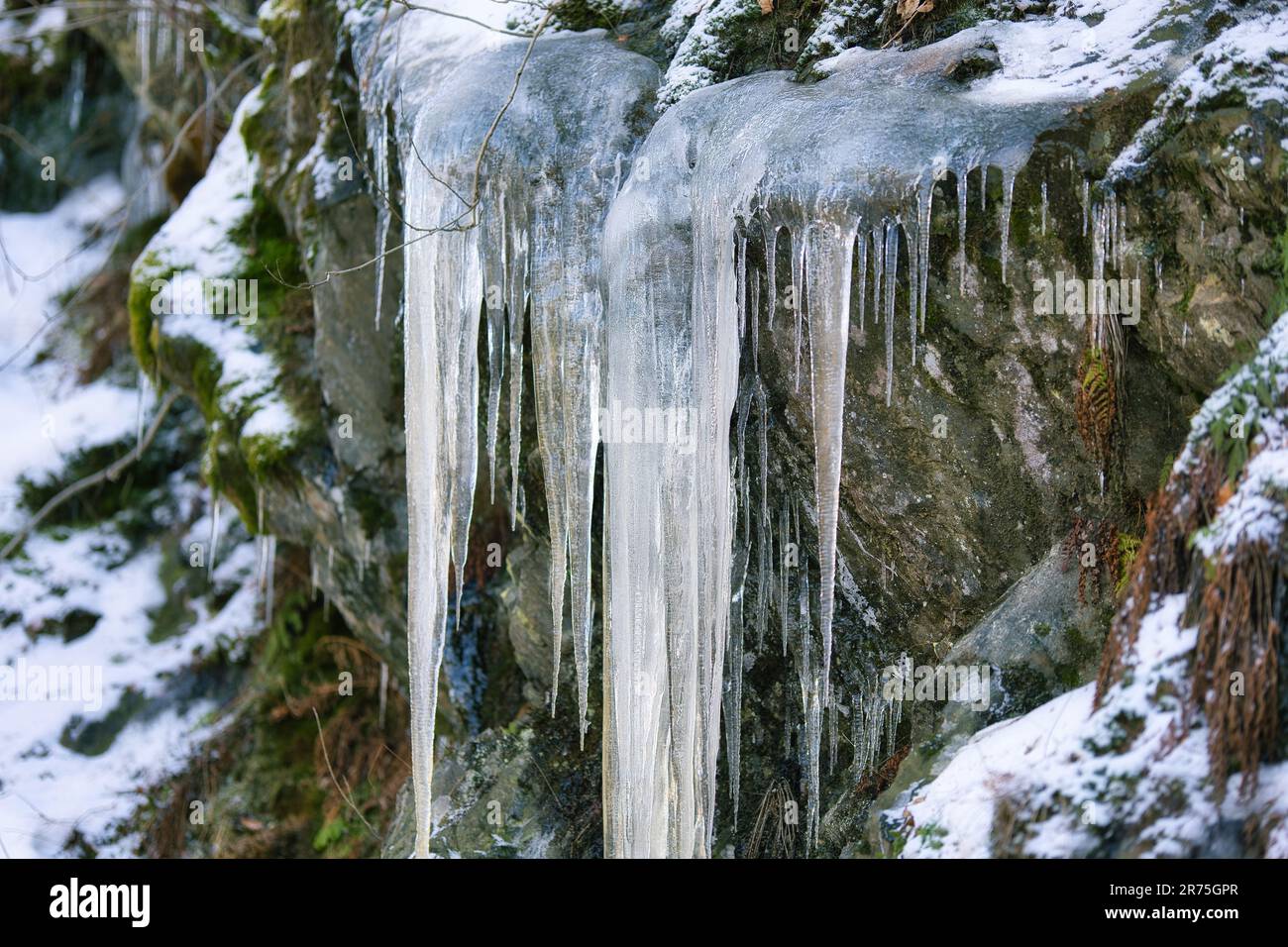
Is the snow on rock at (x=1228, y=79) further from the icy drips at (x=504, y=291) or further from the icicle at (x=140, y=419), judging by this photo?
the icicle at (x=140, y=419)

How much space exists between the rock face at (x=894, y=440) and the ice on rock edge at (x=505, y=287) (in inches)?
17.8

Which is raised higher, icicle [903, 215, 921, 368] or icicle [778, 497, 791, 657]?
icicle [903, 215, 921, 368]

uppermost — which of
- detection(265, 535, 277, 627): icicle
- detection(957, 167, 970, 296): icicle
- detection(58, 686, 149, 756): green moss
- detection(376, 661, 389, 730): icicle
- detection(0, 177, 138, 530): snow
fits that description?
detection(957, 167, 970, 296): icicle

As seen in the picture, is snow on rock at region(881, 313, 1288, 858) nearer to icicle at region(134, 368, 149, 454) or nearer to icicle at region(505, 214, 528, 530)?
icicle at region(505, 214, 528, 530)

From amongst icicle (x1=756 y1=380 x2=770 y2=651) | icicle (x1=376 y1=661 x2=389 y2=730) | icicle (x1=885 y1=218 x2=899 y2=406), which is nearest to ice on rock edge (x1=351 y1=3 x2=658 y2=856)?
icicle (x1=756 y1=380 x2=770 y2=651)

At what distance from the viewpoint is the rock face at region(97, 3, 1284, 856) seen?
151 inches

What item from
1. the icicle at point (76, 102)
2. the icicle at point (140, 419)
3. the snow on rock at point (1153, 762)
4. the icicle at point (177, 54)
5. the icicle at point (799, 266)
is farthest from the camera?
the icicle at point (76, 102)

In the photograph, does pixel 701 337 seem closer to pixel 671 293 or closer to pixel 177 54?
pixel 671 293

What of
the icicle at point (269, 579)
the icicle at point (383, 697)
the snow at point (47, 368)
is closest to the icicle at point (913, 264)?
the icicle at point (383, 697)

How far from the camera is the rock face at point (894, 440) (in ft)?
12.6

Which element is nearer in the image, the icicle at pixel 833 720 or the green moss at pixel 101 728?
the icicle at pixel 833 720

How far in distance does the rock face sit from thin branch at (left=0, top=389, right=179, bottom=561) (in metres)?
1.51
